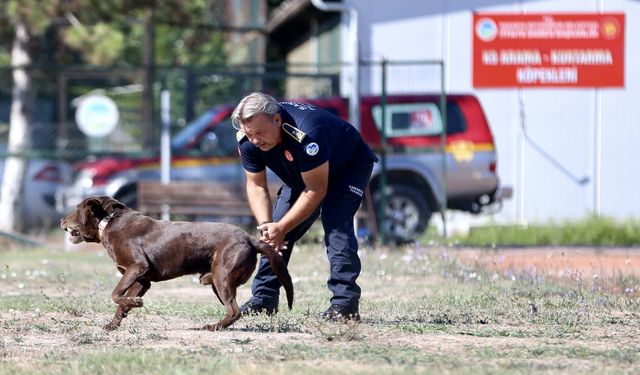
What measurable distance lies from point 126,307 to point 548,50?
40.3ft

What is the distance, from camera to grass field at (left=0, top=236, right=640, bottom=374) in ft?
21.0

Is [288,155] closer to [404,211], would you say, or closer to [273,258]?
[273,258]

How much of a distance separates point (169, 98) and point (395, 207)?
358cm

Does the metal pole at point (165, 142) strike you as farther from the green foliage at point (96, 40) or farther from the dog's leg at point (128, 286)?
the dog's leg at point (128, 286)

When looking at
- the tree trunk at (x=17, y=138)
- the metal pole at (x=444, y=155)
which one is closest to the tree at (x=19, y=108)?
the tree trunk at (x=17, y=138)

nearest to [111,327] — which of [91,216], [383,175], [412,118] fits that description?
[91,216]

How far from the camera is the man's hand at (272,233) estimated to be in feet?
25.5

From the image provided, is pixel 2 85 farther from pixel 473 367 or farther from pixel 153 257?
pixel 473 367

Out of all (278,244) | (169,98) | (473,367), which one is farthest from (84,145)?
(473,367)

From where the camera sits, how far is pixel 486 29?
62.8 ft

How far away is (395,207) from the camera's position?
1686 centimetres

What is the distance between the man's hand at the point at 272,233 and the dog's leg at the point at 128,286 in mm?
749

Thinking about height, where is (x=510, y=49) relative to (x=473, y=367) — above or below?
above

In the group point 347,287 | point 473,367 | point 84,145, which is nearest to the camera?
point 473,367
